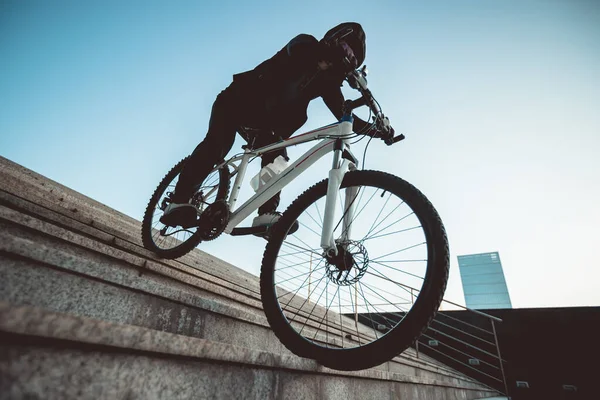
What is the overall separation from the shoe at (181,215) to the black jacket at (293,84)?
0.85m

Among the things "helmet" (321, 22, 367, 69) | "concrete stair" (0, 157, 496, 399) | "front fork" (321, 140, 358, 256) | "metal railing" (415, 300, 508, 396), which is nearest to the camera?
"concrete stair" (0, 157, 496, 399)

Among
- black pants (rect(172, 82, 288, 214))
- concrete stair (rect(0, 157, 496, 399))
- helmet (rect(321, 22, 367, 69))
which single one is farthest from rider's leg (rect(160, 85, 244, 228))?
helmet (rect(321, 22, 367, 69))

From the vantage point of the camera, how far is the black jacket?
158 centimetres

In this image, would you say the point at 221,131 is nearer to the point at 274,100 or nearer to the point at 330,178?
the point at 274,100

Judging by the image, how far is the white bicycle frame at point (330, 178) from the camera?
1.36 meters

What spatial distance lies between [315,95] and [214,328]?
1530 millimetres

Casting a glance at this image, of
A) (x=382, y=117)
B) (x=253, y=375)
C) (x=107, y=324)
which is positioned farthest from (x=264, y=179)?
(x=107, y=324)

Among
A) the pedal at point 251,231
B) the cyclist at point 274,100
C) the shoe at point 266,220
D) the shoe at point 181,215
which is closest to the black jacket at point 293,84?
the cyclist at point 274,100

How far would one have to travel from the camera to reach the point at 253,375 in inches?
34.8

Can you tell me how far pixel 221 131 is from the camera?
6.44 feet

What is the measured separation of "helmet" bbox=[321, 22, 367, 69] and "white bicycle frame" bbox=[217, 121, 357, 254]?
367 mm

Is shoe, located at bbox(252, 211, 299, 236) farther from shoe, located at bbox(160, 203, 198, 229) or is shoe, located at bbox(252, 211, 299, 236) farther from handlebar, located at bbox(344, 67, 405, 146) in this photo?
handlebar, located at bbox(344, 67, 405, 146)

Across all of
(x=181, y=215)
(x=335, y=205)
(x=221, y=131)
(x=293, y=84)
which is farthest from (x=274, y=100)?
(x=181, y=215)

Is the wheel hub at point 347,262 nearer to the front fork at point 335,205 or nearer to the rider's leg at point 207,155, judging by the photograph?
the front fork at point 335,205
